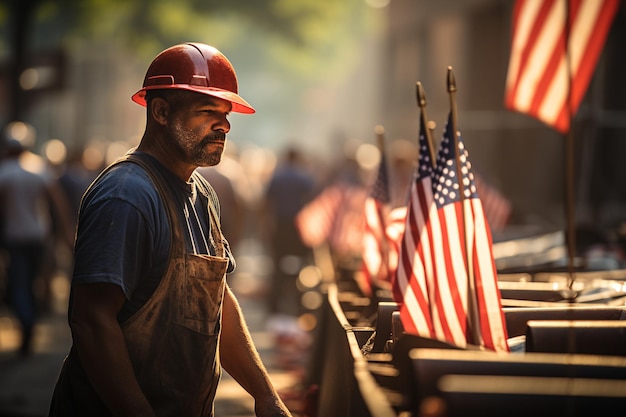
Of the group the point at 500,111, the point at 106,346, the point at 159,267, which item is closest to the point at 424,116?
the point at 159,267

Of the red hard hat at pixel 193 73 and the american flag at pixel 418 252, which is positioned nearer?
the red hard hat at pixel 193 73

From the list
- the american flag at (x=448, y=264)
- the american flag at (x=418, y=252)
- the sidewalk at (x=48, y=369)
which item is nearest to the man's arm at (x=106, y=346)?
the american flag at (x=448, y=264)

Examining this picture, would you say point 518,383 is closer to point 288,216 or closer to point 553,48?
point 553,48

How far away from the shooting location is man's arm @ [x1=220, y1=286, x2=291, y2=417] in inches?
223

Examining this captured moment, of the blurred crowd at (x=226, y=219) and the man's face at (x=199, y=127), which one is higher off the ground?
the man's face at (x=199, y=127)

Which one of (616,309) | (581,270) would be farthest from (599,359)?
(581,270)

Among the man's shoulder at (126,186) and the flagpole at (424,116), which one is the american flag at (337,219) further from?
the man's shoulder at (126,186)

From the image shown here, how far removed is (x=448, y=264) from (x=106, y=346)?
2.49 meters

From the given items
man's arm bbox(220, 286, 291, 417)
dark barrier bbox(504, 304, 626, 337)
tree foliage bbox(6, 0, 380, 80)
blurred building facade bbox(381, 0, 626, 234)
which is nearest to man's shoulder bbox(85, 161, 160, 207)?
man's arm bbox(220, 286, 291, 417)

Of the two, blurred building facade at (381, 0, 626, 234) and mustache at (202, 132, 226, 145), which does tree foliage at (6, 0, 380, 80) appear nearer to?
blurred building facade at (381, 0, 626, 234)

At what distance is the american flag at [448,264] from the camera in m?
6.38

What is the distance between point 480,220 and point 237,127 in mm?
160451

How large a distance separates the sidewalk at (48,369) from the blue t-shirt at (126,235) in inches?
195

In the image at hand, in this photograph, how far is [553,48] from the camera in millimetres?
8141
